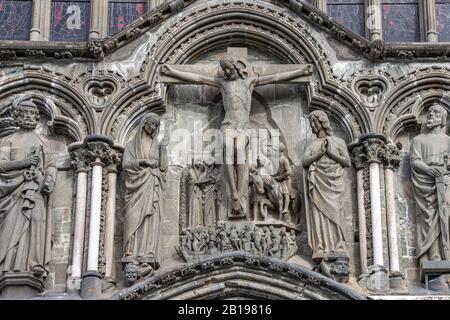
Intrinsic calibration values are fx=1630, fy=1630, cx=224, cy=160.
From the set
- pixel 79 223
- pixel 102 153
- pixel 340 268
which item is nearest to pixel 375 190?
pixel 340 268

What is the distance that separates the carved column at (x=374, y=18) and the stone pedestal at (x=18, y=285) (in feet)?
21.9

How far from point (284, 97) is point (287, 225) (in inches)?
97.7

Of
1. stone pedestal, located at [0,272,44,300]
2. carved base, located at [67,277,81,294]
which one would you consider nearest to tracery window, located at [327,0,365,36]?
carved base, located at [67,277,81,294]

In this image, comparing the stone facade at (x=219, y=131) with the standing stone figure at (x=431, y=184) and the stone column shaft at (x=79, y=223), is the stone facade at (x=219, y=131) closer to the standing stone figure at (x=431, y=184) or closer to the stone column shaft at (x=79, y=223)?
the stone column shaft at (x=79, y=223)

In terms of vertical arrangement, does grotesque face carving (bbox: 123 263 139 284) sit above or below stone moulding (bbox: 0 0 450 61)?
below

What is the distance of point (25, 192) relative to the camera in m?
24.1

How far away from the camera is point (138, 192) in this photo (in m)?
24.3

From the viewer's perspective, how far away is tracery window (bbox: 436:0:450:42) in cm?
2633

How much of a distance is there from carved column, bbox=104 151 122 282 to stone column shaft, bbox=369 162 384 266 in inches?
151

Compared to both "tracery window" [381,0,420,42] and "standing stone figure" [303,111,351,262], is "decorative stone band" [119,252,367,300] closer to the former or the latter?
"standing stone figure" [303,111,351,262]

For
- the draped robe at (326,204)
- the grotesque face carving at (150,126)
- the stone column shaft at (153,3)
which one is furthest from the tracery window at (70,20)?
the draped robe at (326,204)
